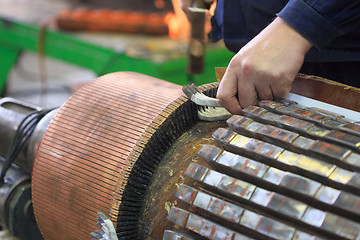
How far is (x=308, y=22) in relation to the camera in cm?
79

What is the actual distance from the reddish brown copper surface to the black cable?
Result: 17 cm

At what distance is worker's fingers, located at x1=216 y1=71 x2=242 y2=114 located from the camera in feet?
2.76

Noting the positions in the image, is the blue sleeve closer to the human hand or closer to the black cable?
the human hand

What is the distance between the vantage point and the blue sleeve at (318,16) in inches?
30.9

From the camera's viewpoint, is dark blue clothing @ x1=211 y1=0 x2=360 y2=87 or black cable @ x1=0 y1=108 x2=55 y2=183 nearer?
dark blue clothing @ x1=211 y1=0 x2=360 y2=87

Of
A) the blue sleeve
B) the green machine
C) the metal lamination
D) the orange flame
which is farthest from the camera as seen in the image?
the orange flame

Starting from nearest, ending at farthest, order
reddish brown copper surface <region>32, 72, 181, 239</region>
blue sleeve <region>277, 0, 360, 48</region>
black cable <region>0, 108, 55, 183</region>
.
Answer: blue sleeve <region>277, 0, 360, 48</region> → reddish brown copper surface <region>32, 72, 181, 239</region> → black cable <region>0, 108, 55, 183</region>

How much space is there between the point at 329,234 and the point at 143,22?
3476 millimetres

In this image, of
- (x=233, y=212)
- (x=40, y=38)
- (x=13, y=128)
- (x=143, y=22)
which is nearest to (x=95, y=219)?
(x=233, y=212)

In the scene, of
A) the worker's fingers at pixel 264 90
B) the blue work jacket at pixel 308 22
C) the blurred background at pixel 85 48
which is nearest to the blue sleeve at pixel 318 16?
the blue work jacket at pixel 308 22

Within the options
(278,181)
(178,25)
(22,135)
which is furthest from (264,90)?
(178,25)

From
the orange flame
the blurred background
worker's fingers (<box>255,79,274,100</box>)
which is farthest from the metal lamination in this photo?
the orange flame

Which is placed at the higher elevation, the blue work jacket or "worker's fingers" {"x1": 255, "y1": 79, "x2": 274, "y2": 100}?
the blue work jacket

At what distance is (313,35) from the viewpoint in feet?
2.60
